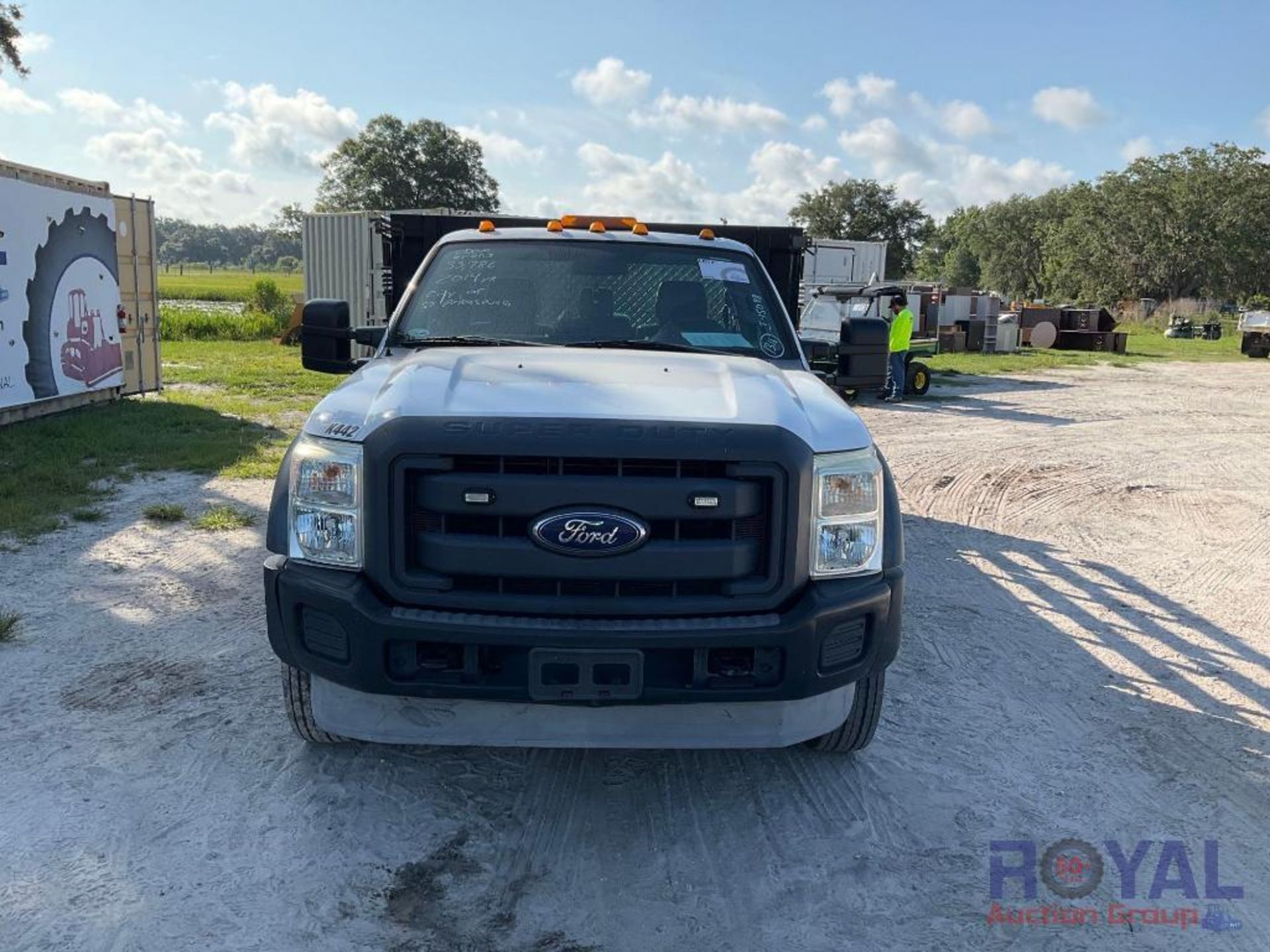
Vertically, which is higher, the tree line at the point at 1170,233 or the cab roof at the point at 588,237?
the tree line at the point at 1170,233

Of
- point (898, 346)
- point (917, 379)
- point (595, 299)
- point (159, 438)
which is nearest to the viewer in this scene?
point (595, 299)

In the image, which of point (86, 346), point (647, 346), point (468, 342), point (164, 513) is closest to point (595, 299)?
point (647, 346)

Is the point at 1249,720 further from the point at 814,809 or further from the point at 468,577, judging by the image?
the point at 468,577

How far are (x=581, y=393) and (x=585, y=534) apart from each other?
1.80ft

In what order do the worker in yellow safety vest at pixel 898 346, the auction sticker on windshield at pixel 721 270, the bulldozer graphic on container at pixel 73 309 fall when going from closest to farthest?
1. the auction sticker on windshield at pixel 721 270
2. the bulldozer graphic on container at pixel 73 309
3. the worker in yellow safety vest at pixel 898 346

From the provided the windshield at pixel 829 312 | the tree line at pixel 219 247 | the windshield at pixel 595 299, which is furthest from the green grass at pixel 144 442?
the tree line at pixel 219 247

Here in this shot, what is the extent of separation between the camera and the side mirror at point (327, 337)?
4.58 metres

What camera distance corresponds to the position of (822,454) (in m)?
3.04

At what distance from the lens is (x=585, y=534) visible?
9.43 ft

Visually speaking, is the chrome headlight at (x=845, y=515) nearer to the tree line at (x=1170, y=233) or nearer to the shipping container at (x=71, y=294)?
the shipping container at (x=71, y=294)

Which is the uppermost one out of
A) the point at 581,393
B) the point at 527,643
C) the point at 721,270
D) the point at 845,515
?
the point at 721,270

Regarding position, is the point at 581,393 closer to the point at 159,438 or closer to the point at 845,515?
the point at 845,515

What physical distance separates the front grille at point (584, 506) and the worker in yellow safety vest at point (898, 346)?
1302 cm

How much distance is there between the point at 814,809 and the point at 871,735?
1.28 ft
